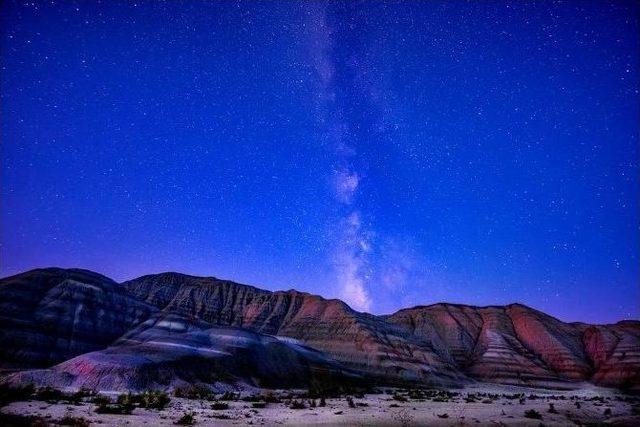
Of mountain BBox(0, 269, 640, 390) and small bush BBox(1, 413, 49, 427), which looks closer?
small bush BBox(1, 413, 49, 427)

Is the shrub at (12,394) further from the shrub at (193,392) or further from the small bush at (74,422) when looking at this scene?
the shrub at (193,392)

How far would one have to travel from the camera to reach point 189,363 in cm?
4347

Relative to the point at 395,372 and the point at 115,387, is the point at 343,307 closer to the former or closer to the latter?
the point at 395,372

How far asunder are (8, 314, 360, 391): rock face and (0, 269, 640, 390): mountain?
158mm

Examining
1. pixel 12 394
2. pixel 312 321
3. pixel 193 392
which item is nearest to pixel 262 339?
pixel 193 392

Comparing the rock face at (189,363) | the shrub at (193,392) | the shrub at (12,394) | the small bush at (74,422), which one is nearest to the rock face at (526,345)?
the rock face at (189,363)

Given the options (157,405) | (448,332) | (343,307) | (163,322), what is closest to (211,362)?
(163,322)

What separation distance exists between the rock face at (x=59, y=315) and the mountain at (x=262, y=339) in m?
0.15

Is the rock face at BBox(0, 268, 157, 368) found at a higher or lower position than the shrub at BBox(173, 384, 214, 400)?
higher

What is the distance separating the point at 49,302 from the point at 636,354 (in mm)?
115948

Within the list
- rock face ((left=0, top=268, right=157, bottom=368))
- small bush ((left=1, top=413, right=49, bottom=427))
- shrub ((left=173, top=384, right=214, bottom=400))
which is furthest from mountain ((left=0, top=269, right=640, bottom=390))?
small bush ((left=1, top=413, right=49, bottom=427))

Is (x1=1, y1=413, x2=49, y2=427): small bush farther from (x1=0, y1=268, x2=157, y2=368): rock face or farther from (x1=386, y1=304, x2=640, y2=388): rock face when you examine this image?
(x1=386, y1=304, x2=640, y2=388): rock face

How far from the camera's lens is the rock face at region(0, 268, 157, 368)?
159 feet

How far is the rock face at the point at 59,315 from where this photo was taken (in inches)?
1906
